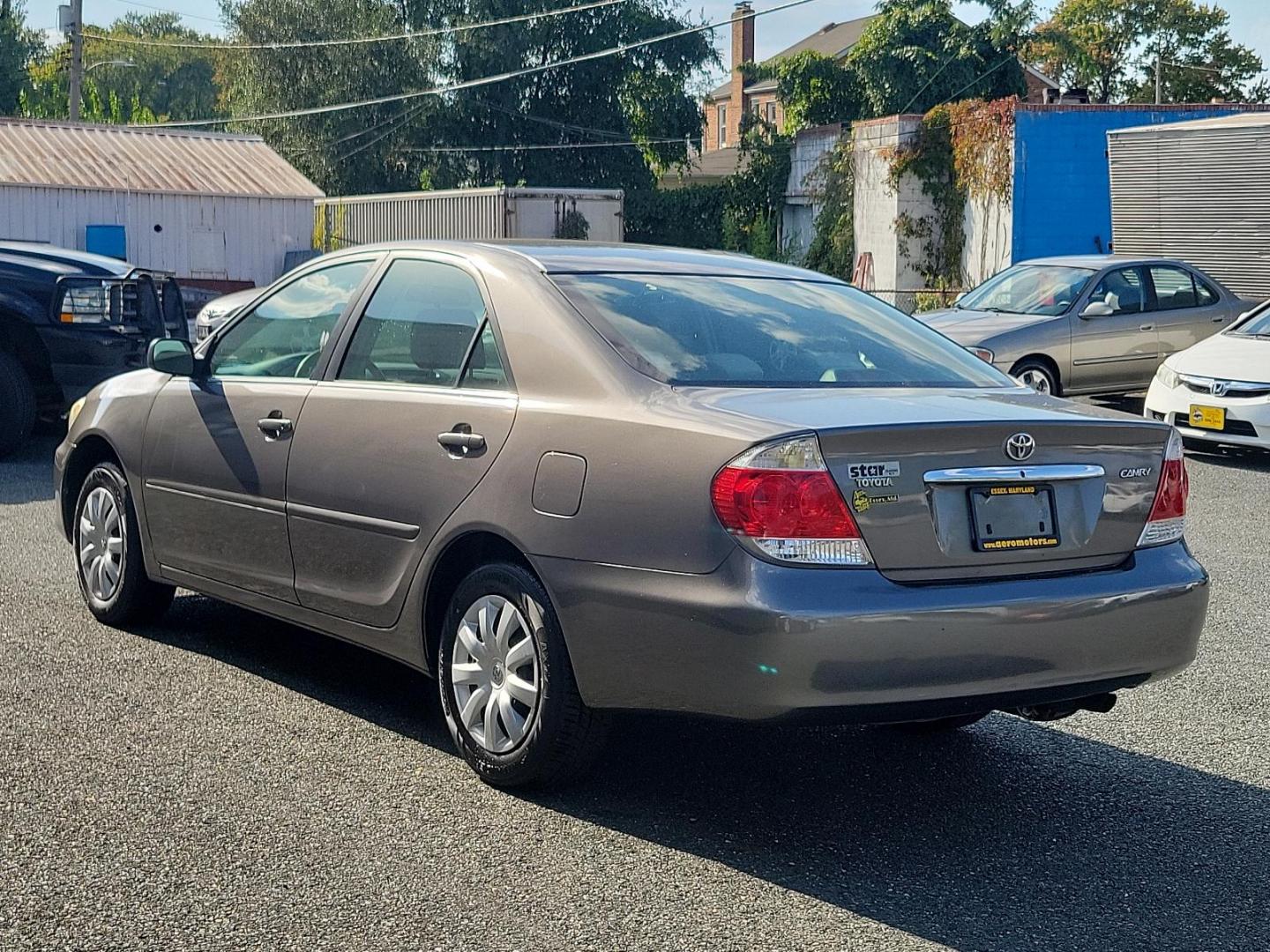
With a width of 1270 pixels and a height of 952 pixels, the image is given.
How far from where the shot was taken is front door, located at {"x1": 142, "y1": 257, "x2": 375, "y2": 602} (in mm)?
5688

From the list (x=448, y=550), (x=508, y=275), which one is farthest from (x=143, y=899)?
(x=508, y=275)

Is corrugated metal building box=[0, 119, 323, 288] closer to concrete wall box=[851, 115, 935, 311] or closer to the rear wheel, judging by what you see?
concrete wall box=[851, 115, 935, 311]

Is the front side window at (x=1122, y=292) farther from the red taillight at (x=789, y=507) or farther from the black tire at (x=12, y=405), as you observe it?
the red taillight at (x=789, y=507)

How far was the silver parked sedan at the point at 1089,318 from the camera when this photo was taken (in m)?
15.6

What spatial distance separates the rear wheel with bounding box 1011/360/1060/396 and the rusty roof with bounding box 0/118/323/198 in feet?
67.5

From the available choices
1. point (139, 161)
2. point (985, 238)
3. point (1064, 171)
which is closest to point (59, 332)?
point (1064, 171)

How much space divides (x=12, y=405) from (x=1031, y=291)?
9.52 meters

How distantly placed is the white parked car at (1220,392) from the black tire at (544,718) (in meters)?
9.29

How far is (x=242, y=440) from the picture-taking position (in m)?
5.86

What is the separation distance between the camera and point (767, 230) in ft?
139

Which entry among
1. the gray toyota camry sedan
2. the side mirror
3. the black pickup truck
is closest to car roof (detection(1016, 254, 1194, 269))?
the black pickup truck

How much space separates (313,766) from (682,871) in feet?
4.33

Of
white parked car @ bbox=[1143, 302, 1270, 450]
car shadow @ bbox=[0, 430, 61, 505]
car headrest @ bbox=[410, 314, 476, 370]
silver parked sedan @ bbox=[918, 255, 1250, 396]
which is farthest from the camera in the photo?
silver parked sedan @ bbox=[918, 255, 1250, 396]

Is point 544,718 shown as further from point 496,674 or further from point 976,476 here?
point 976,476
